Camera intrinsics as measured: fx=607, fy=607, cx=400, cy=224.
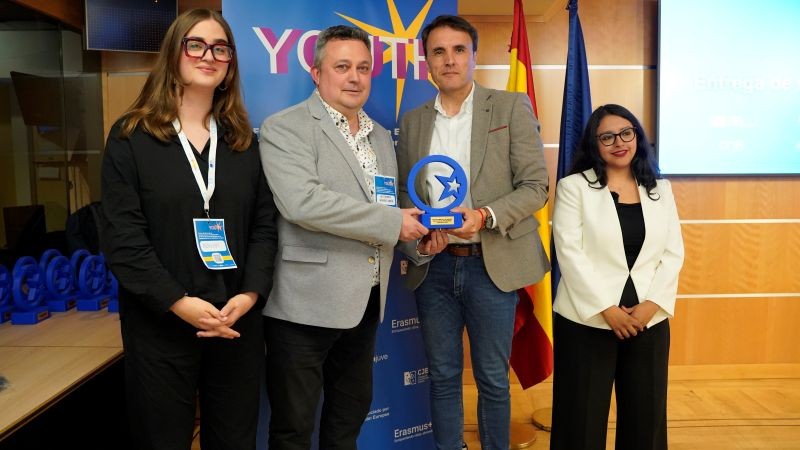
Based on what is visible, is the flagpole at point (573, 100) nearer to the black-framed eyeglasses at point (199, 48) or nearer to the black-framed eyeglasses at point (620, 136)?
the black-framed eyeglasses at point (620, 136)

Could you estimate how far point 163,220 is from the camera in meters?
1.61

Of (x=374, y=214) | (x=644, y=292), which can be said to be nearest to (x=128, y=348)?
(x=374, y=214)

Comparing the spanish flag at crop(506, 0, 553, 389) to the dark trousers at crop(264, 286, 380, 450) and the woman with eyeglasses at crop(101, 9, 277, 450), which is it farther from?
the woman with eyeglasses at crop(101, 9, 277, 450)

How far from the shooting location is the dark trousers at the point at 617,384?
2182 millimetres

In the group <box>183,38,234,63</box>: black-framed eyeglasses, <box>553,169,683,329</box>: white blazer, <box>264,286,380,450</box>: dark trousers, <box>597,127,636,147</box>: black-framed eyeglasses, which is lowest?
<box>264,286,380,450</box>: dark trousers

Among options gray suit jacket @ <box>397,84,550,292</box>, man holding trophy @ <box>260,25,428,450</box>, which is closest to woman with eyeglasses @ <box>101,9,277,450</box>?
man holding trophy @ <box>260,25,428,450</box>

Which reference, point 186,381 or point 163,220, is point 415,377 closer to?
point 186,381

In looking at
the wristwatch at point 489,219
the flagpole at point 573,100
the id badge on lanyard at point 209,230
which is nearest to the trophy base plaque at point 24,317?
the id badge on lanyard at point 209,230

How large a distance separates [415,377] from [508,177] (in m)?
1.06

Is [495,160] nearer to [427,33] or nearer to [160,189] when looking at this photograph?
[427,33]

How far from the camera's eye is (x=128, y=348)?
165 centimetres

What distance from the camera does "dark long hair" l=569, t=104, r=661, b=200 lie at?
2.23 metres

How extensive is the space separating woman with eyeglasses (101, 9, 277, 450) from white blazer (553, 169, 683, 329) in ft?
3.59

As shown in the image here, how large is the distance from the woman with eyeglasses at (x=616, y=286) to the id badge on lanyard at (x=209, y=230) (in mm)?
1221
